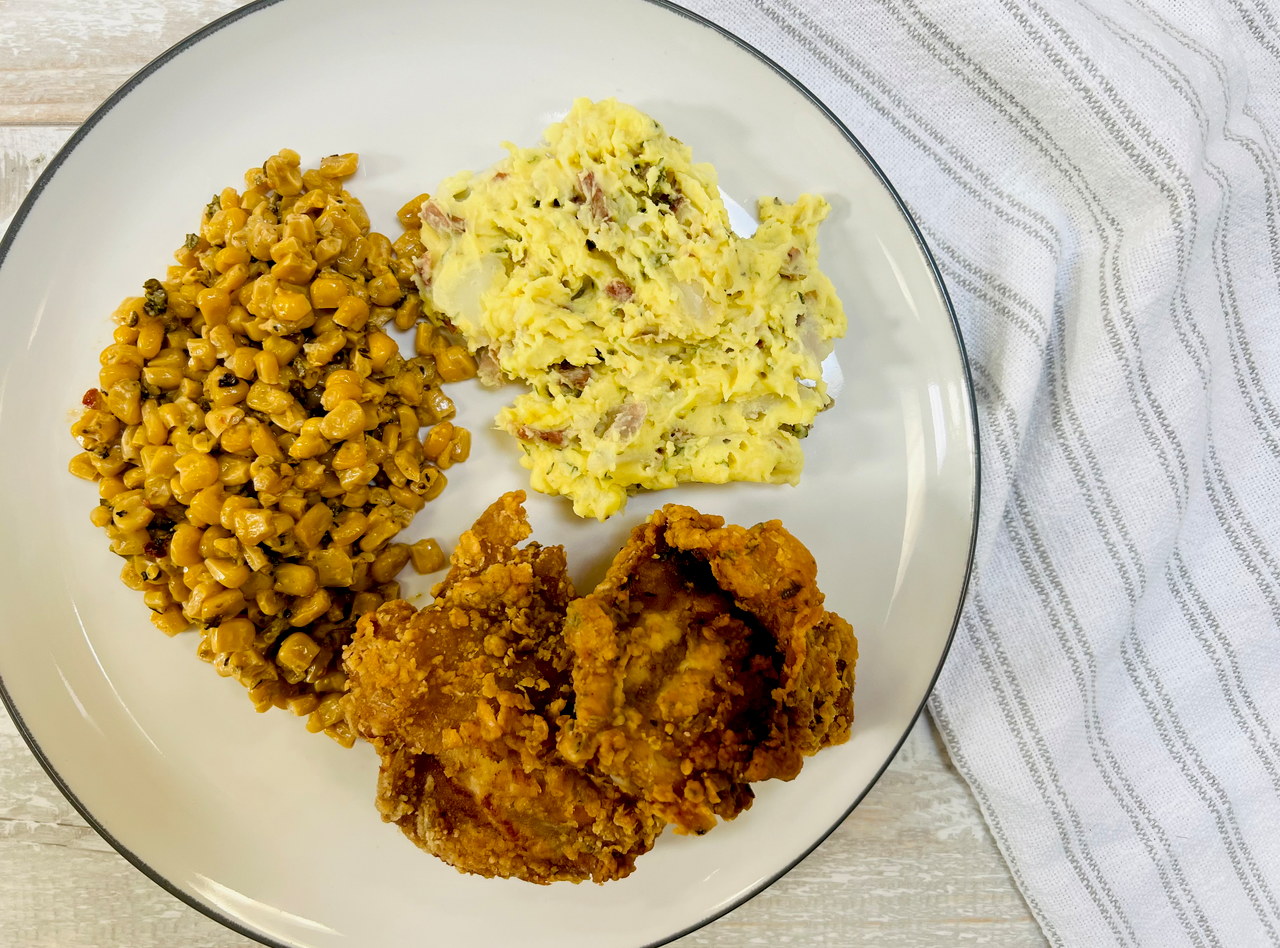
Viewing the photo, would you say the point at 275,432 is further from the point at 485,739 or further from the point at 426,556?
the point at 485,739

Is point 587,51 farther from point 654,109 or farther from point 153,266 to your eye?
point 153,266

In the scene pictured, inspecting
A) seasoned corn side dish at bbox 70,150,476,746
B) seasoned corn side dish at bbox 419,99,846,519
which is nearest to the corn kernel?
seasoned corn side dish at bbox 70,150,476,746

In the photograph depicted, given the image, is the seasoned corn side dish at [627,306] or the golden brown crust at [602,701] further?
the seasoned corn side dish at [627,306]

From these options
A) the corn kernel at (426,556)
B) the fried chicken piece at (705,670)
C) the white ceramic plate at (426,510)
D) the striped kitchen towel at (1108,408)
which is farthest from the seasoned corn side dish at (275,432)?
the striped kitchen towel at (1108,408)

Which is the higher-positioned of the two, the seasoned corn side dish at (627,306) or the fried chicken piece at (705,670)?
the seasoned corn side dish at (627,306)

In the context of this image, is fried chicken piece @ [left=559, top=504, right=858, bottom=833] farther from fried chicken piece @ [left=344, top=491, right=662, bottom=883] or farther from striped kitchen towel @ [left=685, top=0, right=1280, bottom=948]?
striped kitchen towel @ [left=685, top=0, right=1280, bottom=948]

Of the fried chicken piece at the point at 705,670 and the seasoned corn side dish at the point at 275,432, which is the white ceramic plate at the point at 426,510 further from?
the fried chicken piece at the point at 705,670

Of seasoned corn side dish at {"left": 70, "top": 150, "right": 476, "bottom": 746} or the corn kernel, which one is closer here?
seasoned corn side dish at {"left": 70, "top": 150, "right": 476, "bottom": 746}
